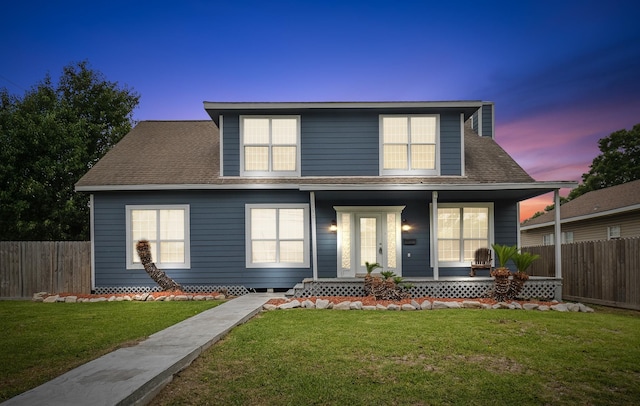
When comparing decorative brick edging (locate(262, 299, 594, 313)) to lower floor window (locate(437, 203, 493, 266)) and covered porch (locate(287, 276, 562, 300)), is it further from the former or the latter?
lower floor window (locate(437, 203, 493, 266))

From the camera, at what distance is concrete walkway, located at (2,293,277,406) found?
328cm

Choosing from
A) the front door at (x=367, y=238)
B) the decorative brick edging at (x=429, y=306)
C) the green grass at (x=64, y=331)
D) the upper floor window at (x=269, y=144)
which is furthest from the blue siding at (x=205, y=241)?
the decorative brick edging at (x=429, y=306)

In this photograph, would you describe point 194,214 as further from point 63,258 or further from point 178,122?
point 178,122

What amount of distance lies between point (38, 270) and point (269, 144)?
8.05 m

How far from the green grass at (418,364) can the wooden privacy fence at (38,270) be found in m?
7.66

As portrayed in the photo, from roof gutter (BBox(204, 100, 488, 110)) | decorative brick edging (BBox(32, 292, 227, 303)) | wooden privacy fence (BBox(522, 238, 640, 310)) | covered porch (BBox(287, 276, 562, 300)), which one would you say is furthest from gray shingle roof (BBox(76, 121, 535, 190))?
decorative brick edging (BBox(32, 292, 227, 303))

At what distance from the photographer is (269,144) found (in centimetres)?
1220

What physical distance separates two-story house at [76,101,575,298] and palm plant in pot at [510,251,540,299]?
236 centimetres

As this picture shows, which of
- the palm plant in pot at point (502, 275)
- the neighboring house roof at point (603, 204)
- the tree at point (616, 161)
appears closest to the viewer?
the palm plant in pot at point (502, 275)

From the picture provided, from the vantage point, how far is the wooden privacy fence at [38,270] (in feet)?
38.0

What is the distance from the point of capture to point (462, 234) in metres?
12.0

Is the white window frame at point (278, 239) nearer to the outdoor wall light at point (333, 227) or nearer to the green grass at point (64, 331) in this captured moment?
the outdoor wall light at point (333, 227)

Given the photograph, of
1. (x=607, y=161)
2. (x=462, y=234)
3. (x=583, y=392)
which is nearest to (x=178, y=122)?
(x=462, y=234)

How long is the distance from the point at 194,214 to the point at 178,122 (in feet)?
17.7
